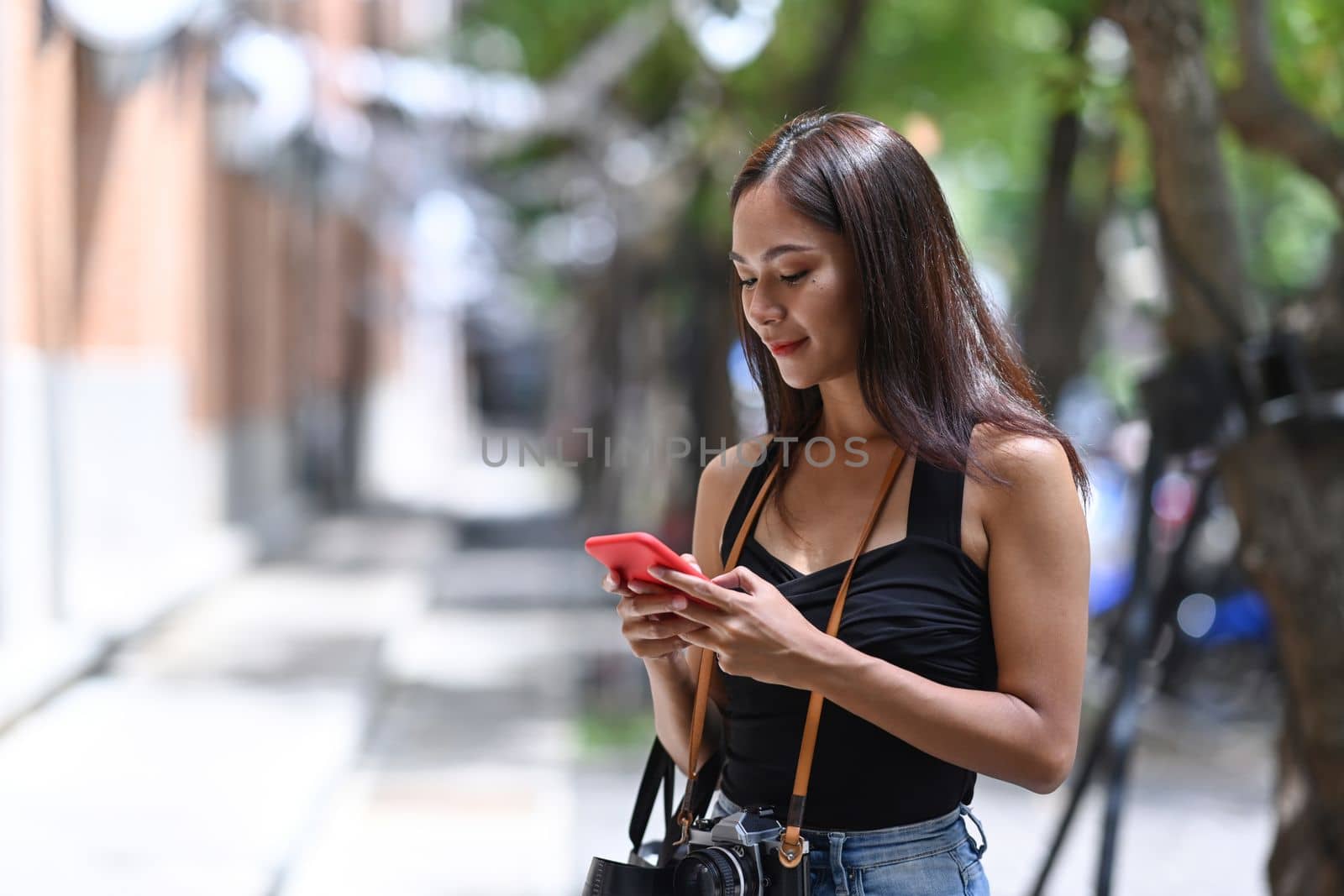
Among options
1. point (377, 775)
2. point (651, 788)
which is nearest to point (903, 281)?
point (651, 788)

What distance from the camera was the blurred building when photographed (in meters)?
7.44

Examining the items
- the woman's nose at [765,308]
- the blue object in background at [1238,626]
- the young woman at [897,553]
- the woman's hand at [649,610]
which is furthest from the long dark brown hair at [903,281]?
the blue object in background at [1238,626]

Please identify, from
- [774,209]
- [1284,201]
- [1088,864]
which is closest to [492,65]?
[1284,201]

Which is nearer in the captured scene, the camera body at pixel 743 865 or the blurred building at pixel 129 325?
the camera body at pixel 743 865

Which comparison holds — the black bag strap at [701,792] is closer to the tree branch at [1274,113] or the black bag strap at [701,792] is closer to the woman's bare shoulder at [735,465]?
the woman's bare shoulder at [735,465]

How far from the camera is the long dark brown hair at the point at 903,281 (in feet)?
7.41

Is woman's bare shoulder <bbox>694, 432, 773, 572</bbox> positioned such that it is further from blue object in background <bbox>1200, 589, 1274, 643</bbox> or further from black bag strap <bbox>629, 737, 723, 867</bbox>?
blue object in background <bbox>1200, 589, 1274, 643</bbox>

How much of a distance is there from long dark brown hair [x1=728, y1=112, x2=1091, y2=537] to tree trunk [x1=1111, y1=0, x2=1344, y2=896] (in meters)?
2.34

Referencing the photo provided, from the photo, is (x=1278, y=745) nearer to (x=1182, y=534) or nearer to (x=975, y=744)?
(x=1182, y=534)

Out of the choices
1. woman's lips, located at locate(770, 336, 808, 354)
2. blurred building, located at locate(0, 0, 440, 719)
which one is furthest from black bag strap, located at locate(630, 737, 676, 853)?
blurred building, located at locate(0, 0, 440, 719)

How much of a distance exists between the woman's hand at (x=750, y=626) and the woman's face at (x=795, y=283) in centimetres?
43

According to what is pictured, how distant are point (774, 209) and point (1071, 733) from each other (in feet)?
2.84

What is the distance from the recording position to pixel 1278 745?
484 centimetres

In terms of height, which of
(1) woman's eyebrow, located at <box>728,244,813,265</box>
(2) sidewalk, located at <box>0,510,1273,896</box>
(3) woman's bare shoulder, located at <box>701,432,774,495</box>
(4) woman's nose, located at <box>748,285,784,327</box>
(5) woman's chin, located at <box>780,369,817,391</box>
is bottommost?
(2) sidewalk, located at <box>0,510,1273,896</box>
